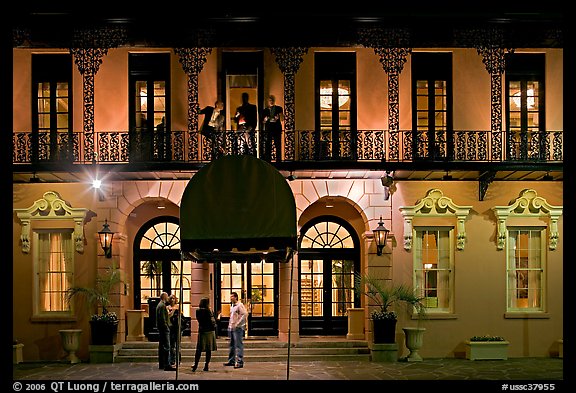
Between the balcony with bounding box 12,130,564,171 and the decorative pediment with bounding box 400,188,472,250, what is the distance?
1.09m

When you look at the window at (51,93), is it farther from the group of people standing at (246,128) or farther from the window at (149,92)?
the group of people standing at (246,128)

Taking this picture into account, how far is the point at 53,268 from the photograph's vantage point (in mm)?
23562

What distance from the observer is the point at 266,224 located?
1419 centimetres

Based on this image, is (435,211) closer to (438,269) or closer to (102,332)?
(438,269)

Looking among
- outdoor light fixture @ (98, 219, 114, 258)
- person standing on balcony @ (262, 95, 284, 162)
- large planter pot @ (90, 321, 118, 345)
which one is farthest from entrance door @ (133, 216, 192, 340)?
person standing on balcony @ (262, 95, 284, 162)

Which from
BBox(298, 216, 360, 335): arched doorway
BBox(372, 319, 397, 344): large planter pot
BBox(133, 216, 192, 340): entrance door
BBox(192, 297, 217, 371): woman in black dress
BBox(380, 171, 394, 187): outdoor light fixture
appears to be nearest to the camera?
BBox(192, 297, 217, 371): woman in black dress

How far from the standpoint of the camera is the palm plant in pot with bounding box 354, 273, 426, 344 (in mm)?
22062

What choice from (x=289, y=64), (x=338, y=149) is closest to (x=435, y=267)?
(x=338, y=149)

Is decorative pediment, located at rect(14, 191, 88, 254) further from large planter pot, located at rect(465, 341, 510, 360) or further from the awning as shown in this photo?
large planter pot, located at rect(465, 341, 510, 360)

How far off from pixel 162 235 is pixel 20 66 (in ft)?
19.2

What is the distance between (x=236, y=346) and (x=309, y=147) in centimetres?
551

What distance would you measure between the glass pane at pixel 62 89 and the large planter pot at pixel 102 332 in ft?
19.8
